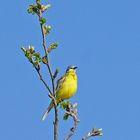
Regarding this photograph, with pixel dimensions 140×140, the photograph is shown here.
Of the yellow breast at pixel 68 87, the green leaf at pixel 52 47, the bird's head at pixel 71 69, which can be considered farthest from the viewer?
the bird's head at pixel 71 69

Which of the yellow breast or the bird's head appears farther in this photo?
the bird's head

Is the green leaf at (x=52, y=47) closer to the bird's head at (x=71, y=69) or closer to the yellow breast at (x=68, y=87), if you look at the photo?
the yellow breast at (x=68, y=87)

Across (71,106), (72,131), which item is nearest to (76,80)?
(71,106)

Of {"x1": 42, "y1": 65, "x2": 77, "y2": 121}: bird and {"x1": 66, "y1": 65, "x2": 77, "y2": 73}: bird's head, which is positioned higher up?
{"x1": 66, "y1": 65, "x2": 77, "y2": 73}: bird's head

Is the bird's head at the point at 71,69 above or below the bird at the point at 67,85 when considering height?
above

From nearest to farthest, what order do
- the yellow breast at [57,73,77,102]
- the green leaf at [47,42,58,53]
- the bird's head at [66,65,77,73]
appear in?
the green leaf at [47,42,58,53] → the yellow breast at [57,73,77,102] → the bird's head at [66,65,77,73]

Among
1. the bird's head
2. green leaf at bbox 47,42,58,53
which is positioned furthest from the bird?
green leaf at bbox 47,42,58,53

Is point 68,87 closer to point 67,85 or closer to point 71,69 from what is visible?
point 67,85

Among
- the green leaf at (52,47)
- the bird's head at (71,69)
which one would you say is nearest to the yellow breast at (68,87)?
the bird's head at (71,69)

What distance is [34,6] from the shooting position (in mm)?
5641

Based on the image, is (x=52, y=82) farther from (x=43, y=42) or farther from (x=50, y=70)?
(x=43, y=42)

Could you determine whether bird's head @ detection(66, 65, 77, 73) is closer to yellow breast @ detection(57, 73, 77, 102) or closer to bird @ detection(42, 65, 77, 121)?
bird @ detection(42, 65, 77, 121)

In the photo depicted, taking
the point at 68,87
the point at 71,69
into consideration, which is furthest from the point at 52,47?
the point at 71,69

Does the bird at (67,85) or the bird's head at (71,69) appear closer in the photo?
the bird at (67,85)
